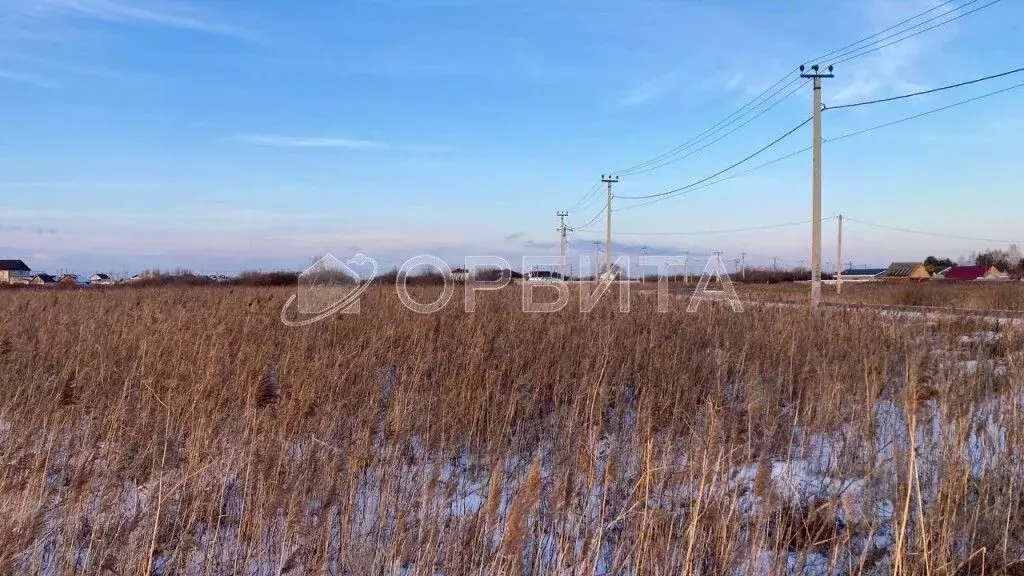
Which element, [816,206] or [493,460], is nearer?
[493,460]

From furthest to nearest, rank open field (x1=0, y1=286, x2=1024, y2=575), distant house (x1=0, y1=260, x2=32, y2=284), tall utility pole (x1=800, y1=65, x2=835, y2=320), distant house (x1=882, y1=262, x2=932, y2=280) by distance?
1. distant house (x1=882, y1=262, x2=932, y2=280)
2. distant house (x1=0, y1=260, x2=32, y2=284)
3. tall utility pole (x1=800, y1=65, x2=835, y2=320)
4. open field (x1=0, y1=286, x2=1024, y2=575)

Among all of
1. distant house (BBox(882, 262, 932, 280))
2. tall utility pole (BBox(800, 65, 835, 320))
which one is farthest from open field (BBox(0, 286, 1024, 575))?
distant house (BBox(882, 262, 932, 280))

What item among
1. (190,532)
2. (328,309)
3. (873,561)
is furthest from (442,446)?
(328,309)

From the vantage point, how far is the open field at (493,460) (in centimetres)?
253

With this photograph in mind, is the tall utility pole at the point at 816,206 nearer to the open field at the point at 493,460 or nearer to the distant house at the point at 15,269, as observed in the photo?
the open field at the point at 493,460

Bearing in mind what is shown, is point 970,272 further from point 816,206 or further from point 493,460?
point 493,460

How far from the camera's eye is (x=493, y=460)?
375 centimetres

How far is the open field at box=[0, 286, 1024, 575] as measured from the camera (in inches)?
99.5

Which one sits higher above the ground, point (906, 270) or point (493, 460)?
point (906, 270)

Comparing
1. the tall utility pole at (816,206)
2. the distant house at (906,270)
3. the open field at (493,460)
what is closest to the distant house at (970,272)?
the distant house at (906,270)

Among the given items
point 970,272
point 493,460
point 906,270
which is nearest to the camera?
point 493,460

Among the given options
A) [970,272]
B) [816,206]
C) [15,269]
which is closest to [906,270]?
[970,272]

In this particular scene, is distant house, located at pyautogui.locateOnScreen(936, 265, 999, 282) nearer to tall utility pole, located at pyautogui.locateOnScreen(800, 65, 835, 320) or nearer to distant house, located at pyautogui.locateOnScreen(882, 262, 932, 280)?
distant house, located at pyautogui.locateOnScreen(882, 262, 932, 280)

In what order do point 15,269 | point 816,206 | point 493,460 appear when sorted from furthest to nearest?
point 15,269 < point 816,206 < point 493,460
